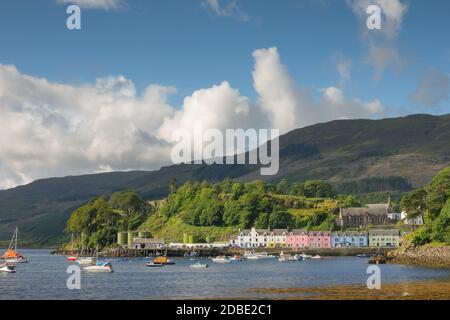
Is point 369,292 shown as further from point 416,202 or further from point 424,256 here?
point 416,202

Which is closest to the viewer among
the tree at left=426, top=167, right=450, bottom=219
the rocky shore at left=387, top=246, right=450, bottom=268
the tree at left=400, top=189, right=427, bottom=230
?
the rocky shore at left=387, top=246, right=450, bottom=268

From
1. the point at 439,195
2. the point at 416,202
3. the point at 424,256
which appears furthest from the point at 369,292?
the point at 416,202

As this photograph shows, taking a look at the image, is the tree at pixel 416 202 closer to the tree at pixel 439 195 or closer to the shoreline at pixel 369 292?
the tree at pixel 439 195

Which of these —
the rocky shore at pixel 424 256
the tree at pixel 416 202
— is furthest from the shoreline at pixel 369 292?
the tree at pixel 416 202

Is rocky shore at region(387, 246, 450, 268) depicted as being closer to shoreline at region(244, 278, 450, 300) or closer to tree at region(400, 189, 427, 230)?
tree at region(400, 189, 427, 230)

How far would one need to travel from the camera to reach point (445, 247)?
461ft

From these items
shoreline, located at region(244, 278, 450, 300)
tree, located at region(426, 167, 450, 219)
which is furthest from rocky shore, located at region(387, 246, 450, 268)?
shoreline, located at region(244, 278, 450, 300)

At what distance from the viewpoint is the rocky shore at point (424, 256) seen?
440 ft

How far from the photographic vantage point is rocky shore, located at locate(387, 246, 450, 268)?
134 metres

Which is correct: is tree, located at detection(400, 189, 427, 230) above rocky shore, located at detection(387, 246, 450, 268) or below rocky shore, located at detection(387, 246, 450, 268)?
above
